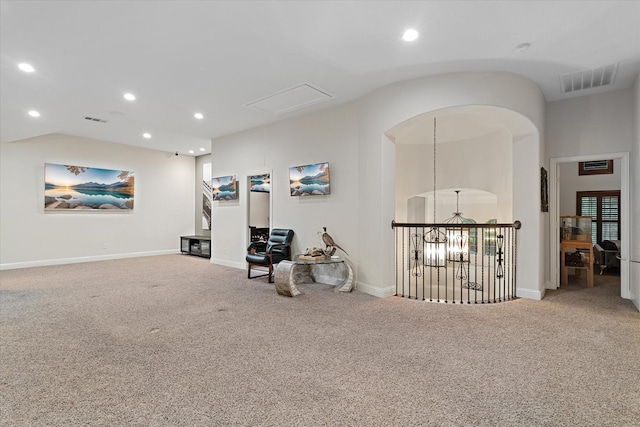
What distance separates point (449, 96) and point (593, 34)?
1.45 metres

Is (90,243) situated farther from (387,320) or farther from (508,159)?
(508,159)

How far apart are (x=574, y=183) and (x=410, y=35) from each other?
24.2ft

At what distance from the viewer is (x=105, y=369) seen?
2.51 meters

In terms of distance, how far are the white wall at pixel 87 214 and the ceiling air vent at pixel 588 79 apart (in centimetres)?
935

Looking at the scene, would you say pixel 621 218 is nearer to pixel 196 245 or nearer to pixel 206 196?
pixel 196 245

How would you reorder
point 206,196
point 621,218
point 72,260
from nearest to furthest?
point 621,218, point 72,260, point 206,196

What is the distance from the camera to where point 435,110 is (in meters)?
4.25

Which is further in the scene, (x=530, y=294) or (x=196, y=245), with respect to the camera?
(x=196, y=245)

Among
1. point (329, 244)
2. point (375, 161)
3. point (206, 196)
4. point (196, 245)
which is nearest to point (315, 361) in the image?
point (329, 244)

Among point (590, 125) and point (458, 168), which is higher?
point (590, 125)

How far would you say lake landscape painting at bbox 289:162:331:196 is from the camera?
Answer: 5.58 meters

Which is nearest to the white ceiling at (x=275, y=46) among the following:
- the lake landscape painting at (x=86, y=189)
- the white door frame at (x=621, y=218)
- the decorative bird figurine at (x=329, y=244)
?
the white door frame at (x=621, y=218)

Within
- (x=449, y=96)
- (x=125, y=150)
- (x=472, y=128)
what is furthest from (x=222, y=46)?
(x=125, y=150)

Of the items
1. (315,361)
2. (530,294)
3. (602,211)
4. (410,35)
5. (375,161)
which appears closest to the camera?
(315,361)
